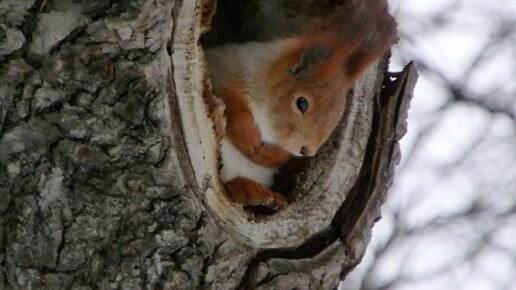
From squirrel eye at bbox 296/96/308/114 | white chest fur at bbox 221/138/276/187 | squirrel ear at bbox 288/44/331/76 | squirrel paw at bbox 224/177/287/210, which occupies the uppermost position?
squirrel ear at bbox 288/44/331/76

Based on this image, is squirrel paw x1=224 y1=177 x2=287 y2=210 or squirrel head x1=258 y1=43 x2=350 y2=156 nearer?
squirrel paw x1=224 y1=177 x2=287 y2=210

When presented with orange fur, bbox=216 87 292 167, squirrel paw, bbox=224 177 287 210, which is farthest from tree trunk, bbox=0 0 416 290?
orange fur, bbox=216 87 292 167

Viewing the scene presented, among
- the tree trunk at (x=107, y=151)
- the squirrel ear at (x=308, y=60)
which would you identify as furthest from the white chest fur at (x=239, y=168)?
the tree trunk at (x=107, y=151)

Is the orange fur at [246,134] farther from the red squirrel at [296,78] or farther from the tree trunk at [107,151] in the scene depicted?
the tree trunk at [107,151]

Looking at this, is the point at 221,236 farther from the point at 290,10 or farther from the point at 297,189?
the point at 290,10

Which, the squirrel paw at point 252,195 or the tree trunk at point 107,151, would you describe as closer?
the tree trunk at point 107,151

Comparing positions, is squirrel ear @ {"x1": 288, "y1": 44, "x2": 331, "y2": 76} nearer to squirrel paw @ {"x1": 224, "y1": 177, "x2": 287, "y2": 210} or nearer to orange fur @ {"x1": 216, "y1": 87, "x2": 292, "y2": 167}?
orange fur @ {"x1": 216, "y1": 87, "x2": 292, "y2": 167}
